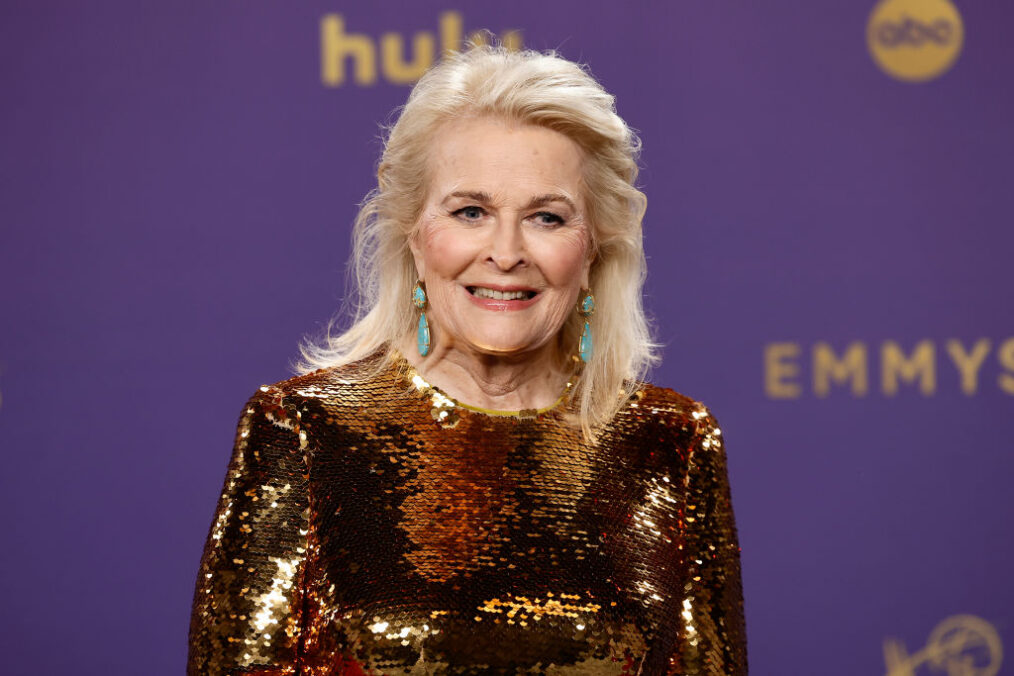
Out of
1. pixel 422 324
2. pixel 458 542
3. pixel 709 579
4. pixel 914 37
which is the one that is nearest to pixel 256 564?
pixel 458 542

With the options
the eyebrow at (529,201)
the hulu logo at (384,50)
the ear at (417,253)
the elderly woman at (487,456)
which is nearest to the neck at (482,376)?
the elderly woman at (487,456)

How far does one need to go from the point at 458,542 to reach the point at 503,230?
43cm

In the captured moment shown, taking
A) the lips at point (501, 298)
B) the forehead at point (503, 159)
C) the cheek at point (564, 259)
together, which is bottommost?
the lips at point (501, 298)

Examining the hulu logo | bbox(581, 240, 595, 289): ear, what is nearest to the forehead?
bbox(581, 240, 595, 289): ear

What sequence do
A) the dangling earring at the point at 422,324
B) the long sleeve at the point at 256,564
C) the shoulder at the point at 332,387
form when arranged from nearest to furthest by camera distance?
the long sleeve at the point at 256,564, the shoulder at the point at 332,387, the dangling earring at the point at 422,324

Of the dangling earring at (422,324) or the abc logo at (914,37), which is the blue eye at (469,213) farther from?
the abc logo at (914,37)

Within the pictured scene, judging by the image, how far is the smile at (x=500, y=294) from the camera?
1.64m

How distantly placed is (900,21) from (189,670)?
2.18 m

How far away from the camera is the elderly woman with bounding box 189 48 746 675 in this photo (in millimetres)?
1544

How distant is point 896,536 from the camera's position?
2.87m

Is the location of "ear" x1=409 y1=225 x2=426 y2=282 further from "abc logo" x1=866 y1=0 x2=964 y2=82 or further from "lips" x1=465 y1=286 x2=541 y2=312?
"abc logo" x1=866 y1=0 x2=964 y2=82

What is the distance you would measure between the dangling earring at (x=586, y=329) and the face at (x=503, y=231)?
102mm

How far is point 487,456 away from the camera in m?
1.69

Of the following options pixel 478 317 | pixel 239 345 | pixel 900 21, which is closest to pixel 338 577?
pixel 478 317
